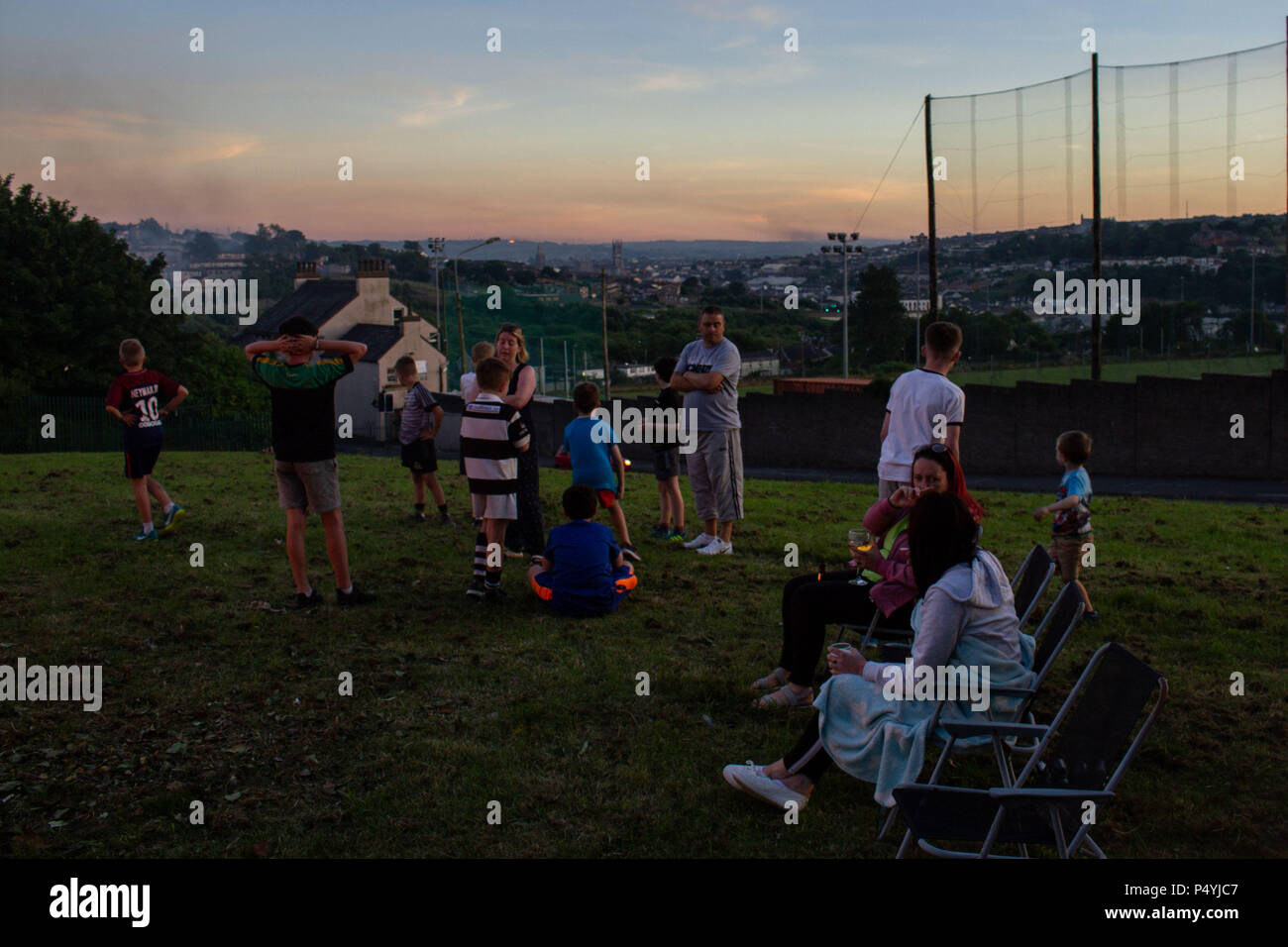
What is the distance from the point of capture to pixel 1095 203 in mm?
26422

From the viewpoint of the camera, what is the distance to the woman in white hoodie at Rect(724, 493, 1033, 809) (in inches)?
169

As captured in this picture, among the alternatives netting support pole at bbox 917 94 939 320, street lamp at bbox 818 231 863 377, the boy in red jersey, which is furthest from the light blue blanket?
street lamp at bbox 818 231 863 377

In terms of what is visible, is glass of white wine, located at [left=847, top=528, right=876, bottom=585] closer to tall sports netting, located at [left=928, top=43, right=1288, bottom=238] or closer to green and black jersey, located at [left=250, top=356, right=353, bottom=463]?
green and black jersey, located at [left=250, top=356, right=353, bottom=463]

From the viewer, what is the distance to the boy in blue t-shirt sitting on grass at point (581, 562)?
291 inches

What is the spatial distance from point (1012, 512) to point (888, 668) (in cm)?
1071

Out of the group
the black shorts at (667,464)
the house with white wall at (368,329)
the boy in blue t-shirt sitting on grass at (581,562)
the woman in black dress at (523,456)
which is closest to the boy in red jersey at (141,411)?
the woman in black dress at (523,456)

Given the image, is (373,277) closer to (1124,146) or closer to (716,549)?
(1124,146)

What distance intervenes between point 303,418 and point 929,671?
4606 millimetres

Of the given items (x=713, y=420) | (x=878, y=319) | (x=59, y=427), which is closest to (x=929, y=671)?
(x=713, y=420)

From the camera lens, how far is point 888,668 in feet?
14.3

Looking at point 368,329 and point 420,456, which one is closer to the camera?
point 420,456

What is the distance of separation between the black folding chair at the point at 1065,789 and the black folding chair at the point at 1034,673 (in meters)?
0.27

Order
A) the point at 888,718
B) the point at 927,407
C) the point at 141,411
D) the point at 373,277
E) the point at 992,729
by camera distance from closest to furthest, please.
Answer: the point at 992,729 < the point at 888,718 < the point at 927,407 < the point at 141,411 < the point at 373,277
